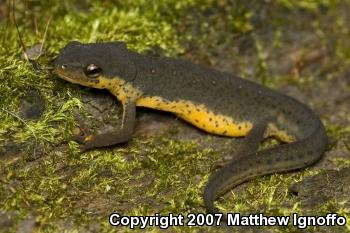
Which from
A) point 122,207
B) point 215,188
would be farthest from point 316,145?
point 122,207

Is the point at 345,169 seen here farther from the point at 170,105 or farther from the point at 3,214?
the point at 3,214

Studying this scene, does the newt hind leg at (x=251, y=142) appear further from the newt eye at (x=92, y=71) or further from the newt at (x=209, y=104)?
the newt eye at (x=92, y=71)

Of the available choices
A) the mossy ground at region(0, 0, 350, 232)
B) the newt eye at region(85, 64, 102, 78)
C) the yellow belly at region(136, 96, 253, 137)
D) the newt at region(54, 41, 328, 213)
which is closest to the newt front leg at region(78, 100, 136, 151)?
the newt at region(54, 41, 328, 213)

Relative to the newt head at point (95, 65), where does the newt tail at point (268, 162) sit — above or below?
below

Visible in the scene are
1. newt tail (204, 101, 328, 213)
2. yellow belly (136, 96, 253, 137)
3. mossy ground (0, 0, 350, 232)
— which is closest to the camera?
mossy ground (0, 0, 350, 232)

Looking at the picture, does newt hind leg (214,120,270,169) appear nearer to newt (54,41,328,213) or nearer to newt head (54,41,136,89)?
newt (54,41,328,213)

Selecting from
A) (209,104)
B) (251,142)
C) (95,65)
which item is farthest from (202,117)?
(95,65)

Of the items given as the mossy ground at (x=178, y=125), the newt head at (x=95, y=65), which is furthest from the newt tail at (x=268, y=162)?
the newt head at (x=95, y=65)
